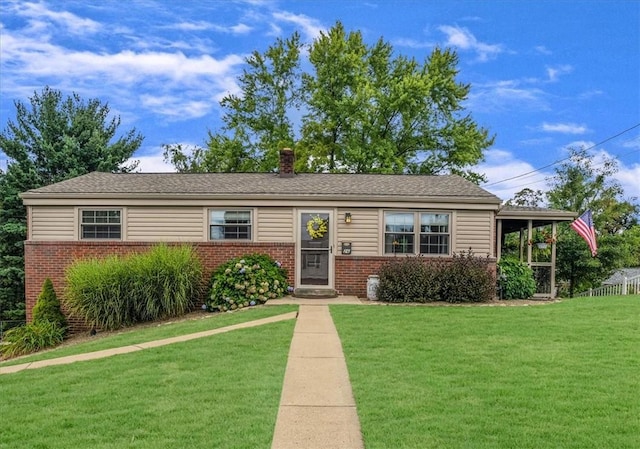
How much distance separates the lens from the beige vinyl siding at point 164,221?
13.0m

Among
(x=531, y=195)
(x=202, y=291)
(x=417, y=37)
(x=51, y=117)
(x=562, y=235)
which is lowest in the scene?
(x=202, y=291)

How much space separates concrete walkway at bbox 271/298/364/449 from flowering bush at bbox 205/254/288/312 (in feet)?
14.5

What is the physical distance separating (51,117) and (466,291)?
2005 centimetres

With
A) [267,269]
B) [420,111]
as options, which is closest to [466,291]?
[267,269]

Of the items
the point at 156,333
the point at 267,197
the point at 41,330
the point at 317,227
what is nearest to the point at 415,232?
the point at 317,227

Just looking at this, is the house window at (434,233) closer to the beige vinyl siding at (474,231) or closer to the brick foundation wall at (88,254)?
the beige vinyl siding at (474,231)

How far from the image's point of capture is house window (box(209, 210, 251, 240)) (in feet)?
42.6

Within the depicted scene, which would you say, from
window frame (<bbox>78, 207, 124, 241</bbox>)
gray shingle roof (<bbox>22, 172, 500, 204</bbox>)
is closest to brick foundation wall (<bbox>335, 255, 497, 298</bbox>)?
gray shingle roof (<bbox>22, 172, 500, 204</bbox>)

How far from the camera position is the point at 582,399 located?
436 centimetres

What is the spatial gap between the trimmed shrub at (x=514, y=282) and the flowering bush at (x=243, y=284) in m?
5.98

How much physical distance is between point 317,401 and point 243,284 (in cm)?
742

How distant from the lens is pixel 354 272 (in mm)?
12789

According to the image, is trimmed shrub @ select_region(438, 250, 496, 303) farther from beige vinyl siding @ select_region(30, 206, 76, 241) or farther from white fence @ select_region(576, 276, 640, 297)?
beige vinyl siding @ select_region(30, 206, 76, 241)

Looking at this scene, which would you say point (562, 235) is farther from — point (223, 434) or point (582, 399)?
point (223, 434)
